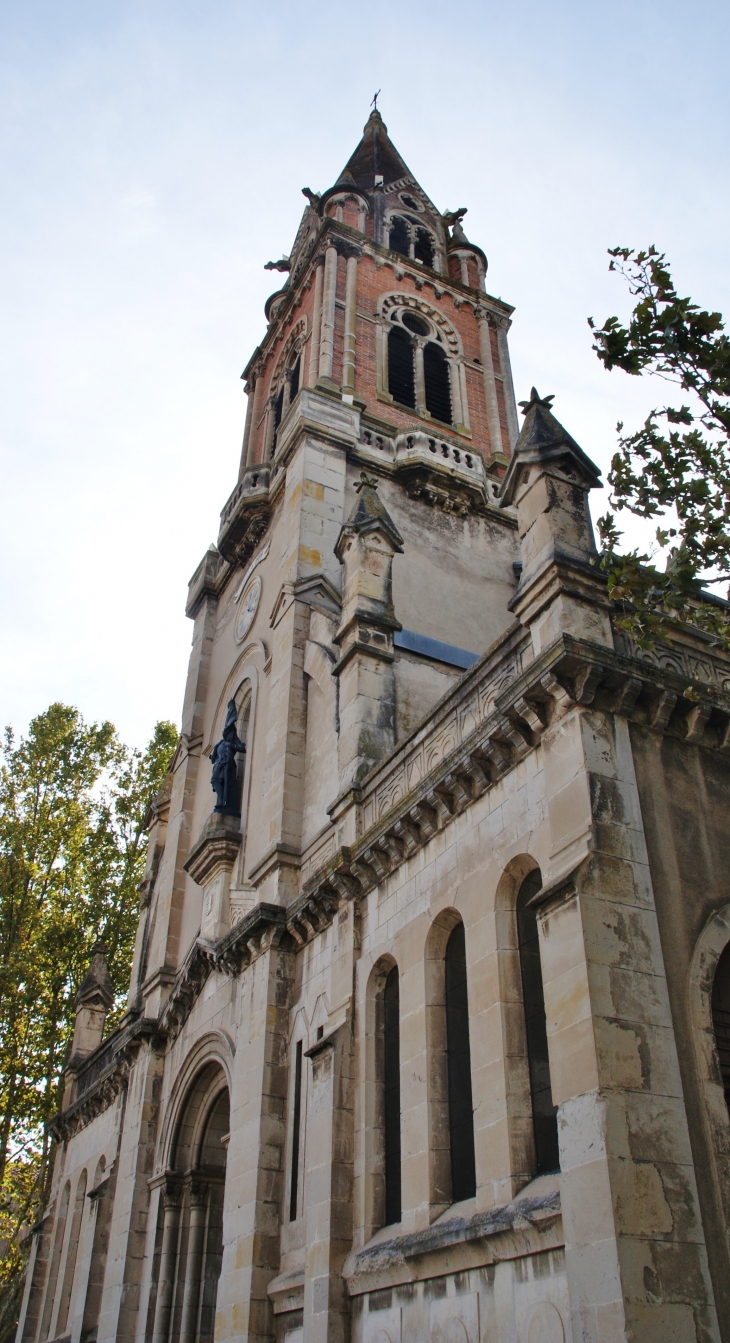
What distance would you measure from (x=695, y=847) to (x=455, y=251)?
26.4 m

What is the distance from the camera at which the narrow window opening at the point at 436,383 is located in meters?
26.8

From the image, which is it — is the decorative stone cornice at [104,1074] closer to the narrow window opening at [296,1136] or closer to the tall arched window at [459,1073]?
the narrow window opening at [296,1136]

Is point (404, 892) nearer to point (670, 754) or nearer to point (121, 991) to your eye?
point (670, 754)

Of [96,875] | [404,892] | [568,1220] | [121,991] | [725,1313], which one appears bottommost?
[725,1313]

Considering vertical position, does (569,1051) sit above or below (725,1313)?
above

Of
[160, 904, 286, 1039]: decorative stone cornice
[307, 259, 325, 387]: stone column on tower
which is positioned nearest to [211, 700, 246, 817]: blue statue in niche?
[160, 904, 286, 1039]: decorative stone cornice

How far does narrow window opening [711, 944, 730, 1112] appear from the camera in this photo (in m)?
9.17

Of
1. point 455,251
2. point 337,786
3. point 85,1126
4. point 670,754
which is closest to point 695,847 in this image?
point 670,754

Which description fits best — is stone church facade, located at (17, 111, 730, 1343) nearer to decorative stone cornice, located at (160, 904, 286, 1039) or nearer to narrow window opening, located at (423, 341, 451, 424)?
decorative stone cornice, located at (160, 904, 286, 1039)

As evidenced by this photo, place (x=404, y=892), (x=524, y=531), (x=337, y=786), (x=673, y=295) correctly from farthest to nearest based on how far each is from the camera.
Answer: (x=337, y=786) → (x=404, y=892) → (x=524, y=531) → (x=673, y=295)

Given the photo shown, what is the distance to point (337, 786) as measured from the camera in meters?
15.6

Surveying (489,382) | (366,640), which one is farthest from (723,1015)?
(489,382)

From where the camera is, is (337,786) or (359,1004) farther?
(337,786)

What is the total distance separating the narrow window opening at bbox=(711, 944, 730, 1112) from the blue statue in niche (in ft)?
35.4
